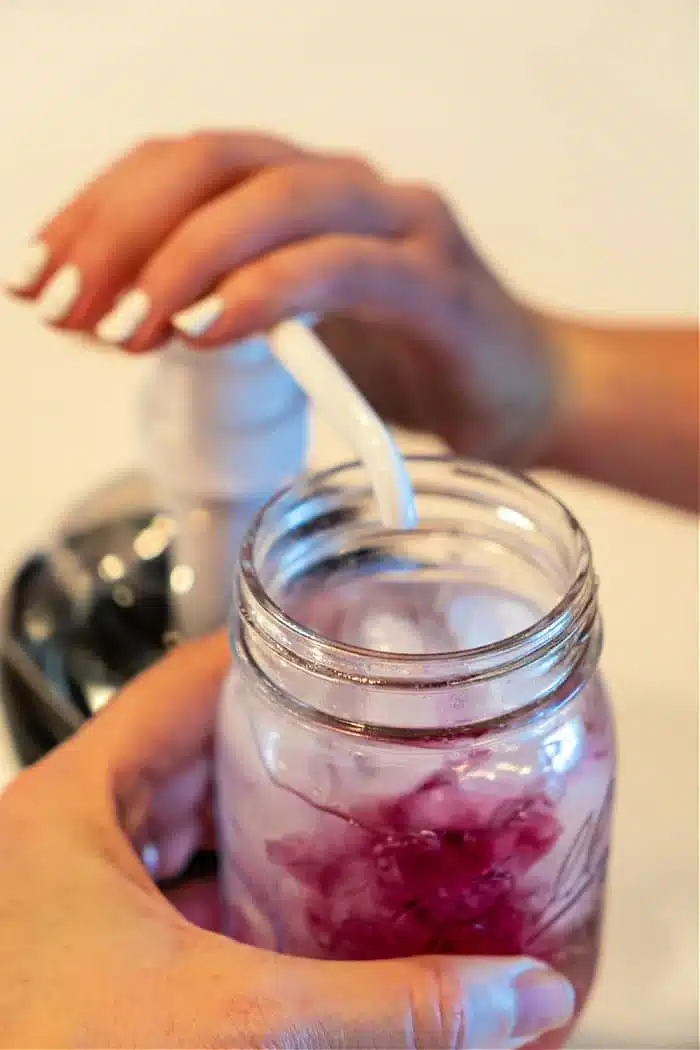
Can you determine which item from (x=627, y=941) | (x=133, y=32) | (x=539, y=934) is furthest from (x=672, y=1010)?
(x=133, y=32)

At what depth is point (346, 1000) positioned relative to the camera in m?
0.20

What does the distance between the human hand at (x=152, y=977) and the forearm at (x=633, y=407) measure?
0.87 ft

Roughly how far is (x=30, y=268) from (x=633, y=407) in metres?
0.25

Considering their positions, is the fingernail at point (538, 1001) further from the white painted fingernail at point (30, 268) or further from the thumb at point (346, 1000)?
the white painted fingernail at point (30, 268)

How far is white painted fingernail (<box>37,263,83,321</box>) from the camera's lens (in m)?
0.35

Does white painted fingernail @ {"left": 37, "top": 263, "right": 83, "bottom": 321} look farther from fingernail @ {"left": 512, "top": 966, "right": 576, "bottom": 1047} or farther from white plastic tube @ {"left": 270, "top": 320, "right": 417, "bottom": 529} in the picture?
fingernail @ {"left": 512, "top": 966, "right": 576, "bottom": 1047}

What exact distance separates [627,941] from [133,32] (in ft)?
1.65

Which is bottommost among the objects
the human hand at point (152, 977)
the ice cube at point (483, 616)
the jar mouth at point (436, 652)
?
the human hand at point (152, 977)

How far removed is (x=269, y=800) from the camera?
23 cm

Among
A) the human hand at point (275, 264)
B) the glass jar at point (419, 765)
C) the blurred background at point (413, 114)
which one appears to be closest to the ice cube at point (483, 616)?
the glass jar at point (419, 765)

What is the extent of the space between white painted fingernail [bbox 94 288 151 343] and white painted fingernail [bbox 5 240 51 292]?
0.04 meters

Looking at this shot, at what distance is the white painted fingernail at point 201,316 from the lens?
321 millimetres

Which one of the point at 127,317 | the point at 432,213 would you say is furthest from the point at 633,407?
the point at 127,317

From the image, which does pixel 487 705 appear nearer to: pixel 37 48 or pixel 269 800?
pixel 269 800
